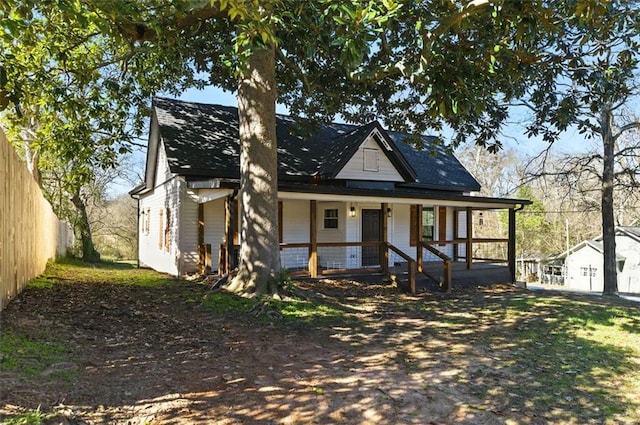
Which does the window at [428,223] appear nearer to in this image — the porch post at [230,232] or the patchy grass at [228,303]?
the porch post at [230,232]

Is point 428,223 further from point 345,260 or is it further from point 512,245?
point 345,260

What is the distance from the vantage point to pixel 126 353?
5430 millimetres

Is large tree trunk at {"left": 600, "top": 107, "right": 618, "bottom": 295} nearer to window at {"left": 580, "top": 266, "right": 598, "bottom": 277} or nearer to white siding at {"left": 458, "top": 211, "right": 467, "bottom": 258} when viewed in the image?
white siding at {"left": 458, "top": 211, "right": 467, "bottom": 258}

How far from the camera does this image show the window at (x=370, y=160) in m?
16.5

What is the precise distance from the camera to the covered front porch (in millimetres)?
12719

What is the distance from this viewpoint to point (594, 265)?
32.1m

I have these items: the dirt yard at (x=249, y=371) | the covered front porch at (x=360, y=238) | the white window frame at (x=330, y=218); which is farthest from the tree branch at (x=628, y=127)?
the dirt yard at (x=249, y=371)

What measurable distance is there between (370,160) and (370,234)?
2758 mm

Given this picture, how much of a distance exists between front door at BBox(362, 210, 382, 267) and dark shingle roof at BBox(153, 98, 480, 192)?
82.6 inches

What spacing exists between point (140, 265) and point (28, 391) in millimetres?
17644

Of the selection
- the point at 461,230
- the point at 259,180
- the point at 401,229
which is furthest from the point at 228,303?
the point at 461,230

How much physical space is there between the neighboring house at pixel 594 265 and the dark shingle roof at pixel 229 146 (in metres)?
18.7

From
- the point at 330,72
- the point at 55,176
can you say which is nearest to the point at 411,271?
the point at 330,72

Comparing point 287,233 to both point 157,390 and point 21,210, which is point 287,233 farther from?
point 157,390
